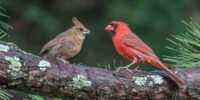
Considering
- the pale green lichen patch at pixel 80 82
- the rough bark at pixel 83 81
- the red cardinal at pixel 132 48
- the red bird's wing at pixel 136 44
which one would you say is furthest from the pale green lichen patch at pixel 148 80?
the red bird's wing at pixel 136 44

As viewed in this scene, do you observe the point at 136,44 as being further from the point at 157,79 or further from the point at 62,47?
the point at 157,79

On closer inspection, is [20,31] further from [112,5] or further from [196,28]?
[196,28]

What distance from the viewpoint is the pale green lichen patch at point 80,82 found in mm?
4344

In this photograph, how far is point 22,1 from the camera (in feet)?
43.1

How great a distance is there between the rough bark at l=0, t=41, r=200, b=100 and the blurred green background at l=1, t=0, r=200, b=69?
7.54 meters

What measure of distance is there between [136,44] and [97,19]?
754 cm

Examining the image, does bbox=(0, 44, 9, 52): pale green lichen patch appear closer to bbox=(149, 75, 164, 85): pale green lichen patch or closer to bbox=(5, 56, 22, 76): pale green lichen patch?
bbox=(5, 56, 22, 76): pale green lichen patch

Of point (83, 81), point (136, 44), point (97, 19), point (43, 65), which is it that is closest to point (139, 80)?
point (83, 81)

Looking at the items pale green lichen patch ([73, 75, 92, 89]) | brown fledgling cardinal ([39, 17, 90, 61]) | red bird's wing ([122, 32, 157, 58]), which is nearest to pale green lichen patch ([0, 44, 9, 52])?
pale green lichen patch ([73, 75, 92, 89])

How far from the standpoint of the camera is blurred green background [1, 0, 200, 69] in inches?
493

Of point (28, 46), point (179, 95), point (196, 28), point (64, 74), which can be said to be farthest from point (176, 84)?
point (28, 46)

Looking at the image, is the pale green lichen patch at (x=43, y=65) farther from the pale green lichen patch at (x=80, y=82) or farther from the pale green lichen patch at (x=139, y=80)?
the pale green lichen patch at (x=139, y=80)

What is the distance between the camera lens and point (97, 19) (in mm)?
13273

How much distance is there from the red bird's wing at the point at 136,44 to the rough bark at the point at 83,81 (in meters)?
0.84
